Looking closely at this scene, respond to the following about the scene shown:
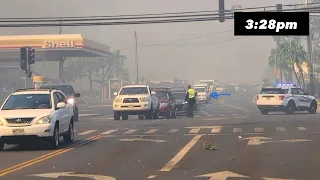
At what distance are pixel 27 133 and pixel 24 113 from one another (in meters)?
0.61

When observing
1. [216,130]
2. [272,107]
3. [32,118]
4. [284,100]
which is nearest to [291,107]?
[284,100]

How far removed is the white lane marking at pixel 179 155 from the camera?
13.6 meters

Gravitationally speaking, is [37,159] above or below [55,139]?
below

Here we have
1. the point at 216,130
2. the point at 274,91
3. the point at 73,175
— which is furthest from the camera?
the point at 274,91

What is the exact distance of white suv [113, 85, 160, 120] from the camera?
34062 mm

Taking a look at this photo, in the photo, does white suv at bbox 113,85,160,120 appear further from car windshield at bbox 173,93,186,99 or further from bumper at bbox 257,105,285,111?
car windshield at bbox 173,93,186,99

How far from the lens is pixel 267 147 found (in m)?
18.0

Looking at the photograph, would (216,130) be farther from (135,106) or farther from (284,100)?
(284,100)

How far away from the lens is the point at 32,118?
17.9 metres

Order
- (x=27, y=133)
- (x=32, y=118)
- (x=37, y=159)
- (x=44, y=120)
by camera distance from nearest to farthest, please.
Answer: (x=37, y=159) → (x=27, y=133) → (x=32, y=118) → (x=44, y=120)

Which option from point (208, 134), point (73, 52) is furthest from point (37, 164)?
A: point (73, 52)

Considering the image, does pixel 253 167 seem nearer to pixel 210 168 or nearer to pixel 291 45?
pixel 210 168

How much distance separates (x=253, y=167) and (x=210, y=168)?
91 centimetres

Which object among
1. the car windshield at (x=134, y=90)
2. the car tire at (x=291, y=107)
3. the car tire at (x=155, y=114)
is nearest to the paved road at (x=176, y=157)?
the car windshield at (x=134, y=90)
